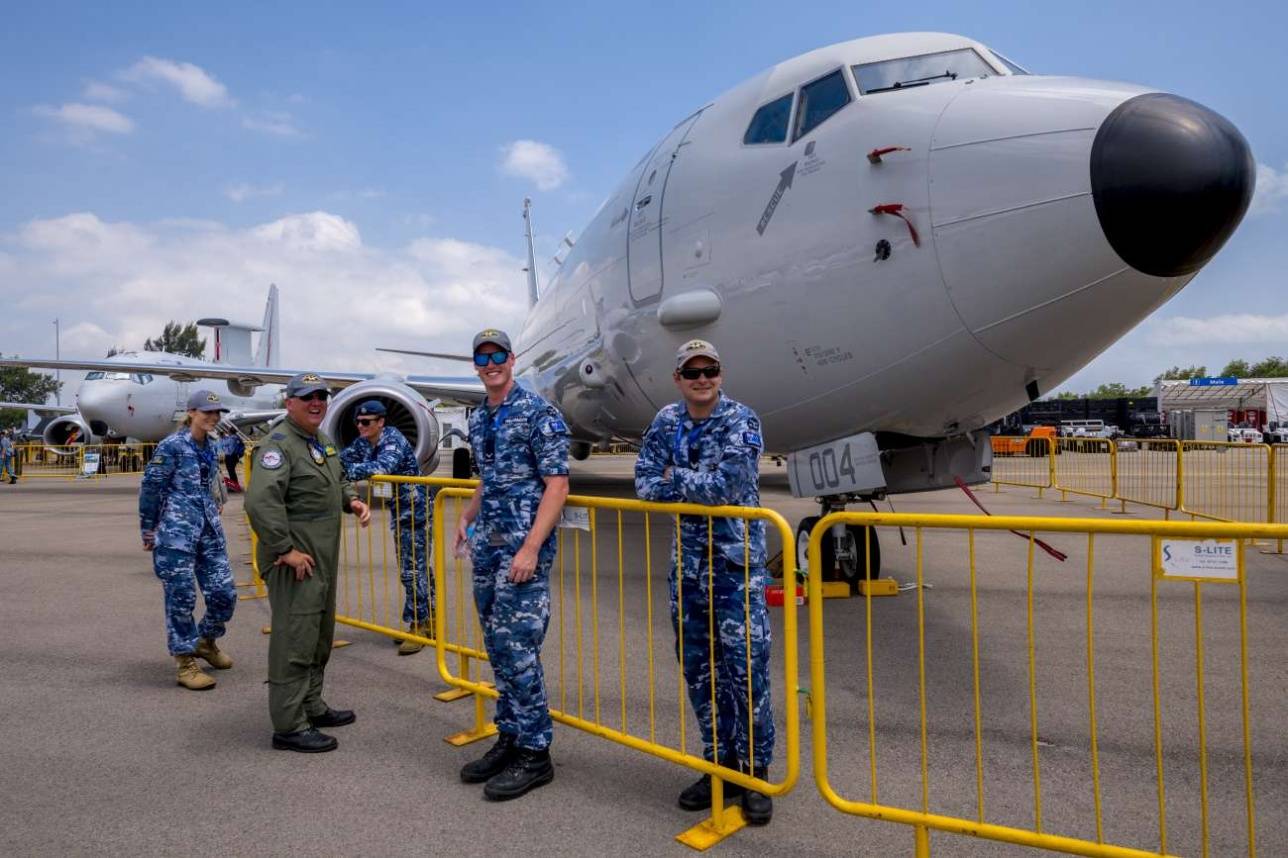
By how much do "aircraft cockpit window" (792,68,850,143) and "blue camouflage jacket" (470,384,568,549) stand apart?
108 inches

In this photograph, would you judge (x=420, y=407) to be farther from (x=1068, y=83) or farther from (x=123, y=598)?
(x=1068, y=83)

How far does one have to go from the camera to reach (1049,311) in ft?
12.6

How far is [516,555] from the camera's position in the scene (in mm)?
3182

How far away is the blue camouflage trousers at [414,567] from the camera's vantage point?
5.21 metres

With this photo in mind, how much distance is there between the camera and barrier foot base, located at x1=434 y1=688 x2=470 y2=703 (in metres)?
4.24

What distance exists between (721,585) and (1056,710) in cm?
Result: 206

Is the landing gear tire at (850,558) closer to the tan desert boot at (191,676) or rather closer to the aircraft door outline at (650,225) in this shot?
the aircraft door outline at (650,225)

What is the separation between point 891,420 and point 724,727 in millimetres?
2404

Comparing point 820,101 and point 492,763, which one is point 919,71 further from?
point 492,763

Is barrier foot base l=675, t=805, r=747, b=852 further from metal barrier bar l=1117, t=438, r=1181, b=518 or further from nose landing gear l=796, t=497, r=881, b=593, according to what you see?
metal barrier bar l=1117, t=438, r=1181, b=518

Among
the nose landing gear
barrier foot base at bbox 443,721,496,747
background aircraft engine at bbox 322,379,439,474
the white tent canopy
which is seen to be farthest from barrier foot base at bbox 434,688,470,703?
the white tent canopy

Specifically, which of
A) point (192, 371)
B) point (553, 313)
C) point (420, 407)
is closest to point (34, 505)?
point (192, 371)

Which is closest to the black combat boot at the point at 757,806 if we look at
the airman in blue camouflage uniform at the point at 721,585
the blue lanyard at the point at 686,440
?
the airman in blue camouflage uniform at the point at 721,585

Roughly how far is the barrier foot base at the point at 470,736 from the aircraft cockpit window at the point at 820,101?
3771mm
